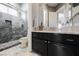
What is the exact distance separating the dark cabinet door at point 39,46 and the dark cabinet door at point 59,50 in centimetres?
9

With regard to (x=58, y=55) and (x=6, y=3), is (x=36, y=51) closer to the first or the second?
(x=58, y=55)

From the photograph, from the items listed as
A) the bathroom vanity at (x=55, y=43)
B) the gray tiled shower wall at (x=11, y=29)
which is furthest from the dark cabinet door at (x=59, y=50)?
the gray tiled shower wall at (x=11, y=29)

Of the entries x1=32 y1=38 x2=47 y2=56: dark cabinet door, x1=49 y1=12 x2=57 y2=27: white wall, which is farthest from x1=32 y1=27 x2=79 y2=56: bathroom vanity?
x1=49 y1=12 x2=57 y2=27: white wall

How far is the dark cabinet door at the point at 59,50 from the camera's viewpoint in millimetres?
1699

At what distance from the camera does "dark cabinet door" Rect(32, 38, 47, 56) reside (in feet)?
6.27

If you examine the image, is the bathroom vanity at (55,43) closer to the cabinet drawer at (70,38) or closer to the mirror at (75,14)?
the cabinet drawer at (70,38)

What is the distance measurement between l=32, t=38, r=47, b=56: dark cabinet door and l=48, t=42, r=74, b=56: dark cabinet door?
90 millimetres

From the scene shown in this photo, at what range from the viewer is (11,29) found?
186cm

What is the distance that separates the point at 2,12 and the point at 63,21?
3.22ft

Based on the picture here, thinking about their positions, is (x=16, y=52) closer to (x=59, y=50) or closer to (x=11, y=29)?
(x=11, y=29)

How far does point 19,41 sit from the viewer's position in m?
1.89

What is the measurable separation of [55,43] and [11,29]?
75cm

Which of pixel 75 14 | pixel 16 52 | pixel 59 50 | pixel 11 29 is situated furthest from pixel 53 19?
pixel 16 52

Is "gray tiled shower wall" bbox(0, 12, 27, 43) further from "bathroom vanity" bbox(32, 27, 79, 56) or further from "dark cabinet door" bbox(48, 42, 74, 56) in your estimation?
"dark cabinet door" bbox(48, 42, 74, 56)
